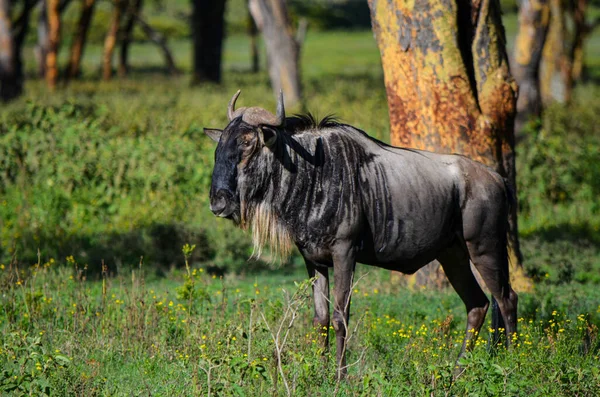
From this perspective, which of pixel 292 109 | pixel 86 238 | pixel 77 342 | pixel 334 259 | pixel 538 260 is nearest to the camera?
pixel 334 259

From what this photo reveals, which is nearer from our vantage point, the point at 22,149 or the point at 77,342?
the point at 77,342

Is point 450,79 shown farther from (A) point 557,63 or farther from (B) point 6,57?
(A) point 557,63

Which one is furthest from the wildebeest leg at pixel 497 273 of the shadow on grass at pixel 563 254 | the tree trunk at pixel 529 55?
the tree trunk at pixel 529 55

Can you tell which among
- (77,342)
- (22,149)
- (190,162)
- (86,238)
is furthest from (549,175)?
(77,342)

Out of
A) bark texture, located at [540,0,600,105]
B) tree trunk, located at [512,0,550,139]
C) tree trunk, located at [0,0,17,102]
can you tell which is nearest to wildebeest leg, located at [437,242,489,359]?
tree trunk, located at [512,0,550,139]

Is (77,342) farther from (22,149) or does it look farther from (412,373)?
(22,149)

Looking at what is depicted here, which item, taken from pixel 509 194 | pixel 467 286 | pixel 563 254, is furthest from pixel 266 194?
pixel 563 254

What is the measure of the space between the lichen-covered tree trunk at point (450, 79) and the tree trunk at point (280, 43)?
11.5 meters

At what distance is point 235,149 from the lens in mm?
6473

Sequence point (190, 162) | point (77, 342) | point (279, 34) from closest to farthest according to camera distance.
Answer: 1. point (77, 342)
2. point (190, 162)
3. point (279, 34)

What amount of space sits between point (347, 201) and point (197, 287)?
3.77 m

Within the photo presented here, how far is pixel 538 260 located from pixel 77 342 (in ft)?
20.8

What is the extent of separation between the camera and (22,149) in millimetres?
13609

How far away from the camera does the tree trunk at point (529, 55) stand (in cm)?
1587
